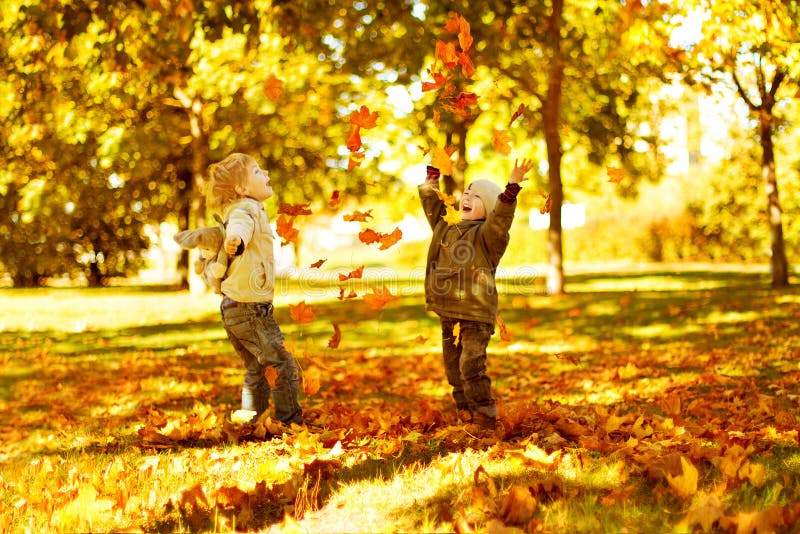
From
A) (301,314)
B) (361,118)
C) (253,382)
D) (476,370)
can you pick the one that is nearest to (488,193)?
(361,118)

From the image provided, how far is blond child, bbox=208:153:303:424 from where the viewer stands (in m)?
4.75

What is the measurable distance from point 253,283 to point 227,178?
695 mm

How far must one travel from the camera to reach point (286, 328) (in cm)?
1333

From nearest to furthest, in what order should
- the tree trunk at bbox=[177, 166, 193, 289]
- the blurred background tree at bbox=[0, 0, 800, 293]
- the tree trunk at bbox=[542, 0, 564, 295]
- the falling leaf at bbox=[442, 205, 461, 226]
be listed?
the falling leaf at bbox=[442, 205, 461, 226] < the blurred background tree at bbox=[0, 0, 800, 293] < the tree trunk at bbox=[542, 0, 564, 295] < the tree trunk at bbox=[177, 166, 193, 289]

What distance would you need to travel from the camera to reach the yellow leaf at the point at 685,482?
115 inches

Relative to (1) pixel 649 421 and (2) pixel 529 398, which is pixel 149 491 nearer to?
(1) pixel 649 421

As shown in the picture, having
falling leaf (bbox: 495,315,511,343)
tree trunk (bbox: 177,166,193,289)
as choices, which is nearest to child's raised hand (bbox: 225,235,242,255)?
falling leaf (bbox: 495,315,511,343)

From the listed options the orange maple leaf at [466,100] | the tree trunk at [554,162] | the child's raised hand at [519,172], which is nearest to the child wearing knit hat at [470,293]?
the child's raised hand at [519,172]

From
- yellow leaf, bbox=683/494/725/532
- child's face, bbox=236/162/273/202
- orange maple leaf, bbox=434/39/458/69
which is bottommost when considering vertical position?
yellow leaf, bbox=683/494/725/532

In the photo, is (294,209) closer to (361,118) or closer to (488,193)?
(361,118)

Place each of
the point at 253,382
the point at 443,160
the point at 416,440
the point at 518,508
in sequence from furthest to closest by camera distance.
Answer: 1. the point at 253,382
2. the point at 443,160
3. the point at 416,440
4. the point at 518,508

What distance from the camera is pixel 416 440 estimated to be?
4.16 m

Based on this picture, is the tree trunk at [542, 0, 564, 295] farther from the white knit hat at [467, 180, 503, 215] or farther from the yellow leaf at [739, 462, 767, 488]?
the yellow leaf at [739, 462, 767, 488]

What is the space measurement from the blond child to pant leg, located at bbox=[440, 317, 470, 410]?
0.97m
